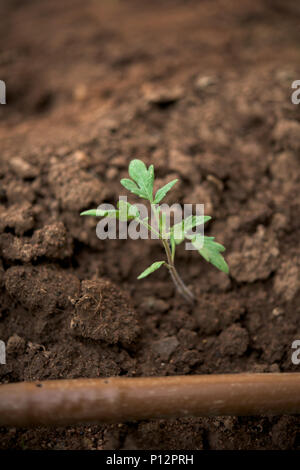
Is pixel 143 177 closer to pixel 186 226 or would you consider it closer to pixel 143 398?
pixel 186 226

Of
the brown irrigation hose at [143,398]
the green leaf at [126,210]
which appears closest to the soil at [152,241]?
the brown irrigation hose at [143,398]

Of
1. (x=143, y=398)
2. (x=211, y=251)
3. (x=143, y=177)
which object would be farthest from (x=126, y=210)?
(x=143, y=398)

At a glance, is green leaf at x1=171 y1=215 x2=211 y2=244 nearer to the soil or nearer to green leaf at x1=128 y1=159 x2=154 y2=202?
green leaf at x1=128 y1=159 x2=154 y2=202

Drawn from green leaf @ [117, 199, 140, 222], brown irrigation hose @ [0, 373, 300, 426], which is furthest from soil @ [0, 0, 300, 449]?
green leaf @ [117, 199, 140, 222]
